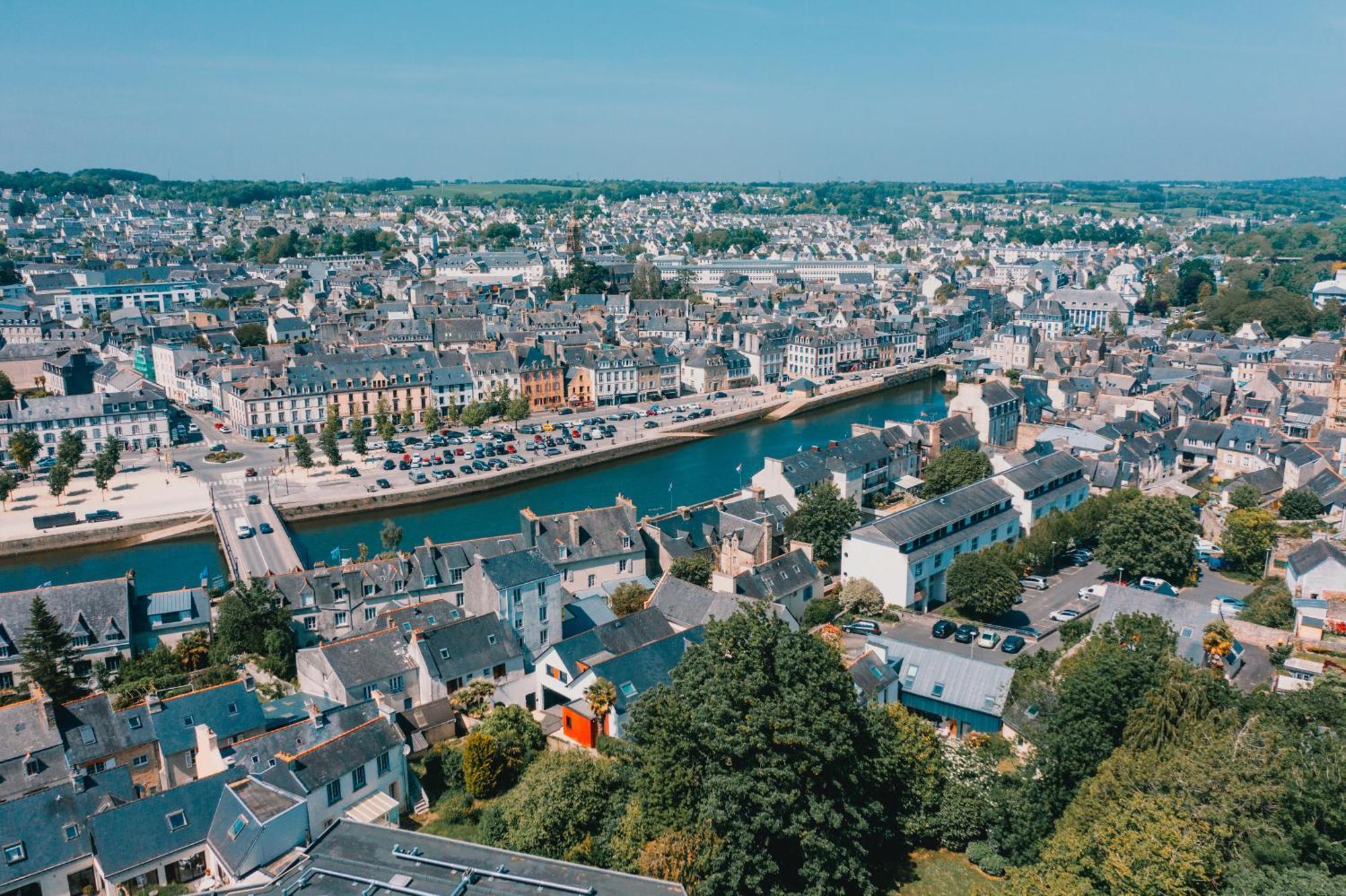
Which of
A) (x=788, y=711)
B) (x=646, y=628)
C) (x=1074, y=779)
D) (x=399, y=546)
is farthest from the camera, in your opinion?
(x=399, y=546)

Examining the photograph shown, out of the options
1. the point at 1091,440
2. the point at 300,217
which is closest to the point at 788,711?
the point at 1091,440

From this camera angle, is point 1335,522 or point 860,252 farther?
point 860,252

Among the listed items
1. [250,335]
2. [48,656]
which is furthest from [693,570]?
[250,335]

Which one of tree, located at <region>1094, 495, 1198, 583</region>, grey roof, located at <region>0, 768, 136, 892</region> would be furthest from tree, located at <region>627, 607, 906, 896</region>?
tree, located at <region>1094, 495, 1198, 583</region>

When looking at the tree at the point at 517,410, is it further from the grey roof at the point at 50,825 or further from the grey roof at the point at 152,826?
the grey roof at the point at 152,826

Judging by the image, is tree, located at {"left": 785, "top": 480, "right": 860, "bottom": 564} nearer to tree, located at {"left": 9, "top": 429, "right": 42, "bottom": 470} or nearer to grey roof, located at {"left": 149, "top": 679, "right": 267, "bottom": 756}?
grey roof, located at {"left": 149, "top": 679, "right": 267, "bottom": 756}

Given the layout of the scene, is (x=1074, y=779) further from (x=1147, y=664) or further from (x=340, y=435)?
(x=340, y=435)
